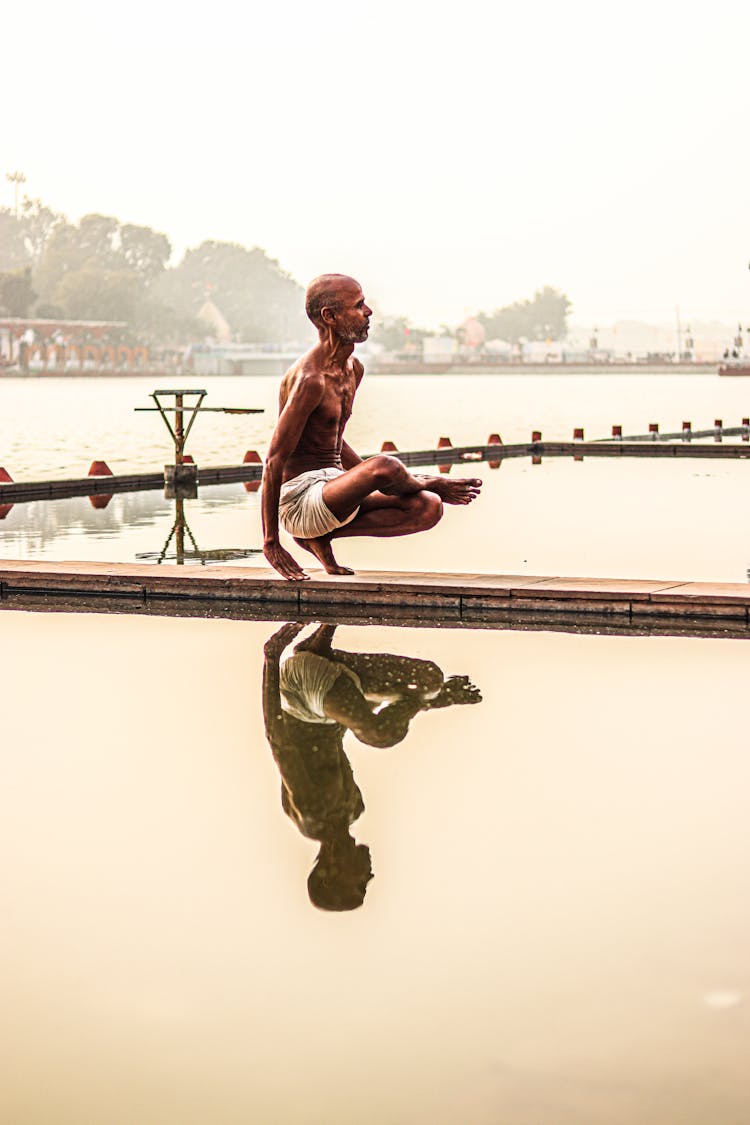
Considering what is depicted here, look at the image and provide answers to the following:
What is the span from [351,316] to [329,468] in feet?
2.89

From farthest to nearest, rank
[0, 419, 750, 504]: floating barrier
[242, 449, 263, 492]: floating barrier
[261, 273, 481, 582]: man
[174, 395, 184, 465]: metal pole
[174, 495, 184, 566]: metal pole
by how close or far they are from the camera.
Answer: [242, 449, 263, 492]: floating barrier, [0, 419, 750, 504]: floating barrier, [174, 395, 184, 465]: metal pole, [174, 495, 184, 566]: metal pole, [261, 273, 481, 582]: man

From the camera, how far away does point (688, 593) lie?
9.25 meters

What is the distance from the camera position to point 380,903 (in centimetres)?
432

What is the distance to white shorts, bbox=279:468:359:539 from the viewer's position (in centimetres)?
928

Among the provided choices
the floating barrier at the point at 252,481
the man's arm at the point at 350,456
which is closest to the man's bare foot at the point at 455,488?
the man's arm at the point at 350,456

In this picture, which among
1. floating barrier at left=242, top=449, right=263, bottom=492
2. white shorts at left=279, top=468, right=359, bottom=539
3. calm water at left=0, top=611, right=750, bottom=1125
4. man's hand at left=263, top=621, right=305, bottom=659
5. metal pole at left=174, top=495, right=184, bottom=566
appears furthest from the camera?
floating barrier at left=242, top=449, right=263, bottom=492

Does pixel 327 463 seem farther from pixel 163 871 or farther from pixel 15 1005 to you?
pixel 15 1005

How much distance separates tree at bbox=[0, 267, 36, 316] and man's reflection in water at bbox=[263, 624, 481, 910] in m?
186

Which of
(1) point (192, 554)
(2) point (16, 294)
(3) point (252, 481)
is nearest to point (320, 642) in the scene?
(1) point (192, 554)

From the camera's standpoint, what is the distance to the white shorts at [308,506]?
928 cm

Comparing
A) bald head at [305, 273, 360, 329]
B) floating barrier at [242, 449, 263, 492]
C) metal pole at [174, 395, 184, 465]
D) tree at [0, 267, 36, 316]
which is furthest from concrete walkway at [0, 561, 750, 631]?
tree at [0, 267, 36, 316]

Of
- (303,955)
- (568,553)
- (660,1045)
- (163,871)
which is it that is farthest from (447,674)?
(568,553)

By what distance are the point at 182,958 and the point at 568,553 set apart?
9623 millimetres

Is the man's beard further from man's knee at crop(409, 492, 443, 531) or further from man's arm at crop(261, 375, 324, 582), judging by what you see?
man's knee at crop(409, 492, 443, 531)
